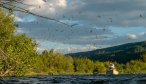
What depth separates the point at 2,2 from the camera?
8.38 metres

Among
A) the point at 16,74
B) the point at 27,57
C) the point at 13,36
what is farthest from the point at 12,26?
the point at 16,74

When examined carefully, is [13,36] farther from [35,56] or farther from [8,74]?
[8,74]

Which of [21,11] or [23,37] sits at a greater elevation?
[23,37]

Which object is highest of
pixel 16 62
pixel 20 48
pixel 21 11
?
pixel 20 48

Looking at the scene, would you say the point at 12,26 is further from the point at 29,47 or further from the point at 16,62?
the point at 16,62

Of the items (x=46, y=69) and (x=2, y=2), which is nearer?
(x=2, y=2)

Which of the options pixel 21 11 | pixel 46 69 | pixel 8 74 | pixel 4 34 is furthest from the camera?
pixel 46 69

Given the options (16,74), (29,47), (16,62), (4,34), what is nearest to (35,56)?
(29,47)

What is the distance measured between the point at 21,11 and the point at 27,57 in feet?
270

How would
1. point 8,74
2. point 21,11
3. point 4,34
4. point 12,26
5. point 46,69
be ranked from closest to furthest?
point 21,11 < point 8,74 < point 4,34 < point 12,26 < point 46,69

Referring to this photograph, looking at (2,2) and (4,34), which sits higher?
(4,34)

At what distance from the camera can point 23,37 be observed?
328 ft

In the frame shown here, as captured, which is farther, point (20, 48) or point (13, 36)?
point (13, 36)

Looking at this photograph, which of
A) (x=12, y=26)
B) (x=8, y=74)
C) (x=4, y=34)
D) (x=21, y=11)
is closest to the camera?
(x=21, y=11)
